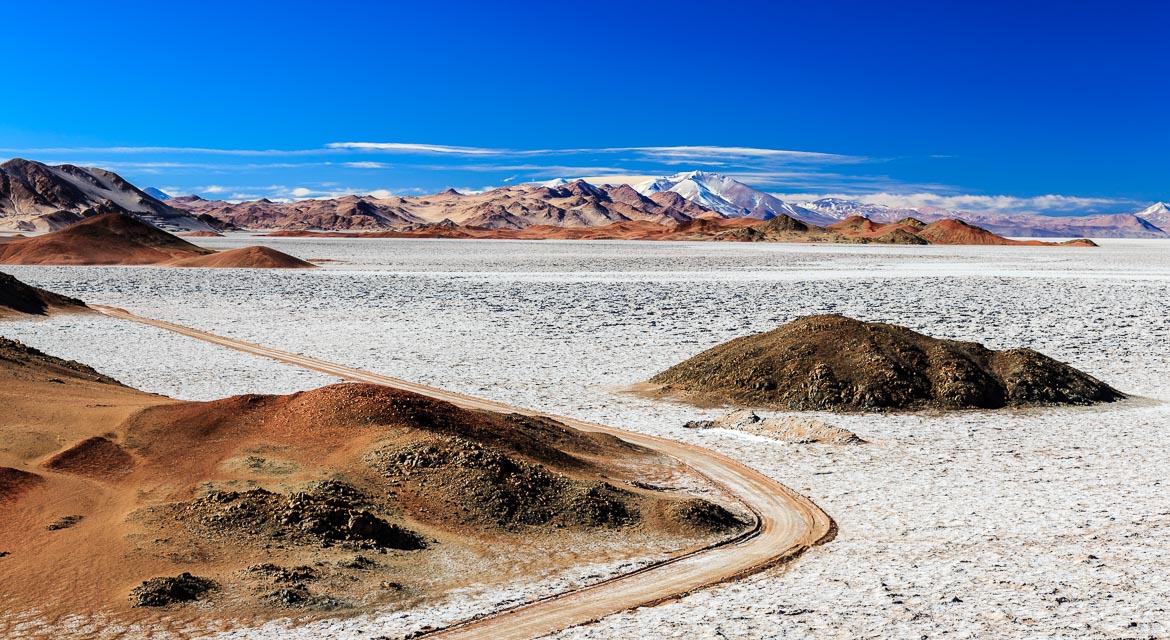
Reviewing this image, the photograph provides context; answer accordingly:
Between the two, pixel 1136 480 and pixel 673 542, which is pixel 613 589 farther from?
pixel 1136 480

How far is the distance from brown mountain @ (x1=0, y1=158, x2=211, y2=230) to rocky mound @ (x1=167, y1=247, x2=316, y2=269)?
8813 cm

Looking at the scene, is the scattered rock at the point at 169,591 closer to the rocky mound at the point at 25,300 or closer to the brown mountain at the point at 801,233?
the rocky mound at the point at 25,300

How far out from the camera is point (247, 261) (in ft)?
167

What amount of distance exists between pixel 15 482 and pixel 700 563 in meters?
5.25

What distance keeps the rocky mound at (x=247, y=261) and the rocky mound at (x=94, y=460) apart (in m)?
42.8

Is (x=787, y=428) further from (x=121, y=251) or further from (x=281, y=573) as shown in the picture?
(x=121, y=251)

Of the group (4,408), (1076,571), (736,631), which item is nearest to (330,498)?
(736,631)

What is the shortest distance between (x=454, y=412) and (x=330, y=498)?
2.60m

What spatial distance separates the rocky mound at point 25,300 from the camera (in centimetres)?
2518

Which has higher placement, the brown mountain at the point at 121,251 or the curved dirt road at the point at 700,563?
the brown mountain at the point at 121,251

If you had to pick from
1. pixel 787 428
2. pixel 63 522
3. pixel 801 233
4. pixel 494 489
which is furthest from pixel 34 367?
pixel 801 233

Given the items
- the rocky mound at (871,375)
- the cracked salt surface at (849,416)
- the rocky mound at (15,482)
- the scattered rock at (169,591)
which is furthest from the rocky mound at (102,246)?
the scattered rock at (169,591)

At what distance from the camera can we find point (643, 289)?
34312 millimetres

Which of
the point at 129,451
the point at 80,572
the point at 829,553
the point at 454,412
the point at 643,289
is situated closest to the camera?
the point at 80,572
